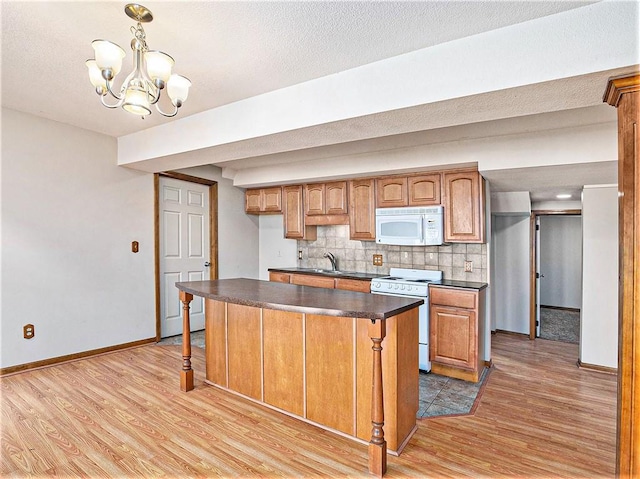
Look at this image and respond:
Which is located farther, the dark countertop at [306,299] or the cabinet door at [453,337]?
the cabinet door at [453,337]

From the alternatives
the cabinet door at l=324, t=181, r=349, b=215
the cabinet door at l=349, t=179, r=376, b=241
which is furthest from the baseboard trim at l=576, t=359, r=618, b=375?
the cabinet door at l=324, t=181, r=349, b=215

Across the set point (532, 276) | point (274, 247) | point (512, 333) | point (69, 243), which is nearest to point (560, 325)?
point (512, 333)

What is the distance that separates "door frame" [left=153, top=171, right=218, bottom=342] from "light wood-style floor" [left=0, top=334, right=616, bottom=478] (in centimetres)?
126

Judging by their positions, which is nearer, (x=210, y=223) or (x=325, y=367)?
(x=325, y=367)

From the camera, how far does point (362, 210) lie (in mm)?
4406

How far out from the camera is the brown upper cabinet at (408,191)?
387 centimetres

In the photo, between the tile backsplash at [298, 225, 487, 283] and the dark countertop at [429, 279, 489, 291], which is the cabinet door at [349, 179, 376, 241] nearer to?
the tile backsplash at [298, 225, 487, 283]

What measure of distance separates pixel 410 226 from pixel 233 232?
2849mm

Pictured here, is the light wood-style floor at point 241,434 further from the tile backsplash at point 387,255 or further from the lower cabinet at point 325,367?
the tile backsplash at point 387,255

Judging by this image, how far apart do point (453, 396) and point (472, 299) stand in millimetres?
924

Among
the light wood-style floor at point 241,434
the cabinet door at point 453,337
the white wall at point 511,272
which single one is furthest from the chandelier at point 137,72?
the white wall at point 511,272

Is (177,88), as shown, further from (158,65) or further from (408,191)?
(408,191)

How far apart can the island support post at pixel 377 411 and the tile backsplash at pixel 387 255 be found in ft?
7.97

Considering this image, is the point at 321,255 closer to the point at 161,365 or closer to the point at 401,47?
the point at 161,365
